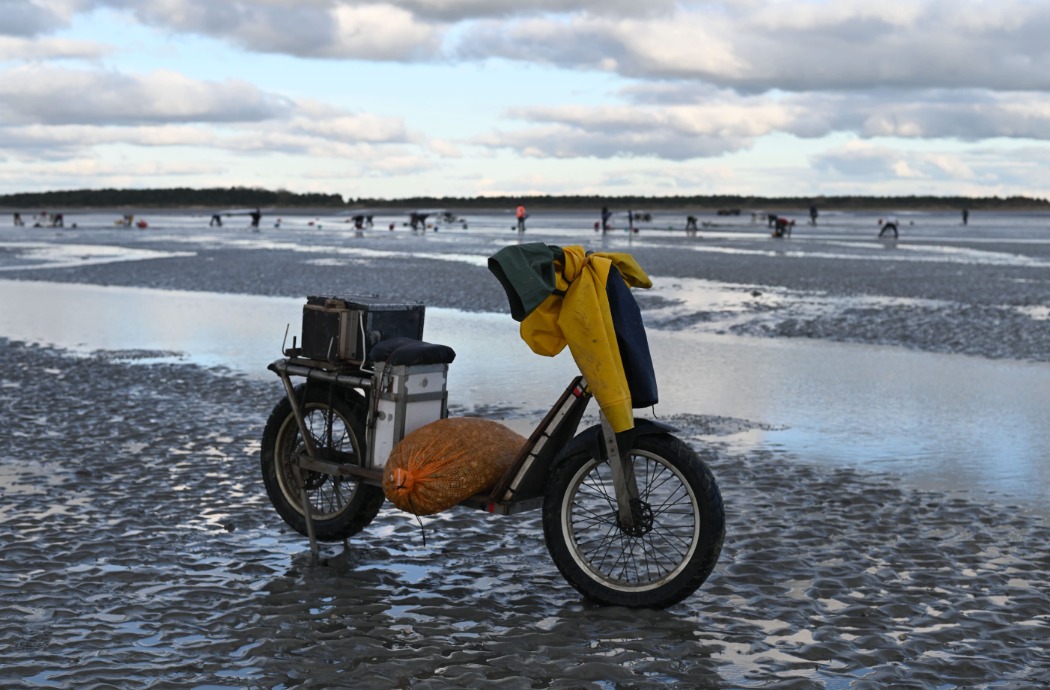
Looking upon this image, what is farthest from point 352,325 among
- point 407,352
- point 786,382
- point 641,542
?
point 786,382

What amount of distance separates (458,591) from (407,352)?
122 centimetres

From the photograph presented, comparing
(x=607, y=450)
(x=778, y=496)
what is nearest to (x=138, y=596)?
Result: (x=607, y=450)

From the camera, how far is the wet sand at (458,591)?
4707mm

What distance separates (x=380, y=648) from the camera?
4910 mm

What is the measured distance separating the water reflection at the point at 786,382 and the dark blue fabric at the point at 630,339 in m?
3.19

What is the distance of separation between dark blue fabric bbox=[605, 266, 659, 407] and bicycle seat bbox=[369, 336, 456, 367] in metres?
0.92

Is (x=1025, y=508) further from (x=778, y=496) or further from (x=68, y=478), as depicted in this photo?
(x=68, y=478)

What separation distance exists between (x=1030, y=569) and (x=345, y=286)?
2194 cm

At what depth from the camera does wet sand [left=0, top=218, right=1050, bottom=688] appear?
4.71m

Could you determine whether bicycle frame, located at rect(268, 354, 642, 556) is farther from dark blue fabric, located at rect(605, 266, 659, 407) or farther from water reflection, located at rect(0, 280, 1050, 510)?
water reflection, located at rect(0, 280, 1050, 510)

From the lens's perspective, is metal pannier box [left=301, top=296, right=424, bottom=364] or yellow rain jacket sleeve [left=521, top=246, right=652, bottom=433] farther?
metal pannier box [left=301, top=296, right=424, bottom=364]

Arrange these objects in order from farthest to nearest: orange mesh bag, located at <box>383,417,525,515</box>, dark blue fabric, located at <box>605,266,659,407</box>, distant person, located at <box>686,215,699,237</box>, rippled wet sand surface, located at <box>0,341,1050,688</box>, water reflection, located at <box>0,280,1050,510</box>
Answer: distant person, located at <box>686,215,699,237</box>
water reflection, located at <box>0,280,1050,510</box>
orange mesh bag, located at <box>383,417,525,515</box>
dark blue fabric, located at <box>605,266,659,407</box>
rippled wet sand surface, located at <box>0,341,1050,688</box>

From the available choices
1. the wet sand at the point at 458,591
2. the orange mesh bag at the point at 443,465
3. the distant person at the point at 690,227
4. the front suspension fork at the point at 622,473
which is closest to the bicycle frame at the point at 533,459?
the front suspension fork at the point at 622,473

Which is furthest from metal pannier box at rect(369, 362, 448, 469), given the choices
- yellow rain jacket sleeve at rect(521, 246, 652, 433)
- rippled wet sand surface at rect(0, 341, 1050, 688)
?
yellow rain jacket sleeve at rect(521, 246, 652, 433)
